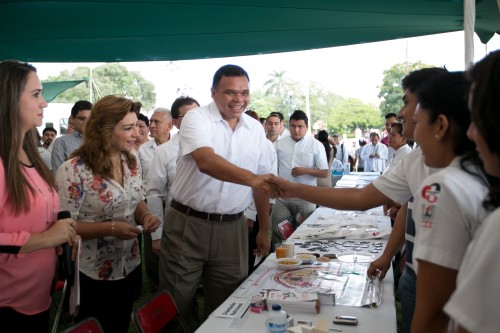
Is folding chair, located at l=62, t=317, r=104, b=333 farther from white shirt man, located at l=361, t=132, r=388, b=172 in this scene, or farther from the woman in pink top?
white shirt man, located at l=361, t=132, r=388, b=172

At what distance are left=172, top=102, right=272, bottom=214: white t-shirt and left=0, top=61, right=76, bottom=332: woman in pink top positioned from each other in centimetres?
87

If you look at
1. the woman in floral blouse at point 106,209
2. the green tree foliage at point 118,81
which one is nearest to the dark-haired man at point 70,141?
the woman in floral blouse at point 106,209

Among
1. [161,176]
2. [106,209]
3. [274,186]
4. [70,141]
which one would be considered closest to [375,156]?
[70,141]

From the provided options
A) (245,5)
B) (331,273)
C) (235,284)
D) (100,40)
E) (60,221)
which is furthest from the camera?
(100,40)

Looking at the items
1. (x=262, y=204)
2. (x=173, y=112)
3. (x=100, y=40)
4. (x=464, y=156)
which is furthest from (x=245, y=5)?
(x=464, y=156)

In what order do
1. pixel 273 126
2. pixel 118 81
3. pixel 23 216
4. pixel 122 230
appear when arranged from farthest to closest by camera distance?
pixel 118 81
pixel 273 126
pixel 122 230
pixel 23 216

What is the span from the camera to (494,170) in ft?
3.05

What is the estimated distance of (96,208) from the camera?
7.88 ft

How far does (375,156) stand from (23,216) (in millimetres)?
11428

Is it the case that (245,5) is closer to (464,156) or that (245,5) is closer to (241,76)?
(241,76)

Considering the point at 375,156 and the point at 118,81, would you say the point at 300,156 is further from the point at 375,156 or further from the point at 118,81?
the point at 118,81

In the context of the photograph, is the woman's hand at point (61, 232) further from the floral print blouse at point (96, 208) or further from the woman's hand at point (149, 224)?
the woman's hand at point (149, 224)

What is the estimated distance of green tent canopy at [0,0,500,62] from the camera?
4949mm

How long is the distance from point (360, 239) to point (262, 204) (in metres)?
0.88
